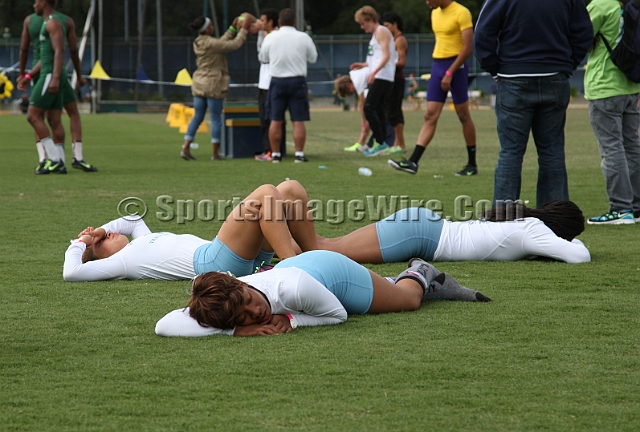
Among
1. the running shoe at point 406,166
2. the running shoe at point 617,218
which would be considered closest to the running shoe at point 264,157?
the running shoe at point 406,166

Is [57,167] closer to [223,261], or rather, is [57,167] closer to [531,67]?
[531,67]

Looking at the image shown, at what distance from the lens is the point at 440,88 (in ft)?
34.7

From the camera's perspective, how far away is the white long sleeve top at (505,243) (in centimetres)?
562

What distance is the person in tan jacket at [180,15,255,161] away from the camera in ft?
44.6

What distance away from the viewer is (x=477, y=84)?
5219 cm

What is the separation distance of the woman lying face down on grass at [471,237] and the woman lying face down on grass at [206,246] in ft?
1.93

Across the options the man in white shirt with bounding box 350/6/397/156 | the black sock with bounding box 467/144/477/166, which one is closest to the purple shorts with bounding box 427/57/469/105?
the black sock with bounding box 467/144/477/166

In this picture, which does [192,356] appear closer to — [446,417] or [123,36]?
[446,417]

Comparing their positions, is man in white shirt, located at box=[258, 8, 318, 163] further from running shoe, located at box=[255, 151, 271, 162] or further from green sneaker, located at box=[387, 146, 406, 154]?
green sneaker, located at box=[387, 146, 406, 154]

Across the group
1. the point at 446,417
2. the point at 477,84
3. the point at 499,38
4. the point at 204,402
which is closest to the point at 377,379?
the point at 446,417

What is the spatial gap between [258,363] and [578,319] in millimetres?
1634

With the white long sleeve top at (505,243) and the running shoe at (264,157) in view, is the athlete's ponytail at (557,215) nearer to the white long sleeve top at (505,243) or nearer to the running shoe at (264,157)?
the white long sleeve top at (505,243)

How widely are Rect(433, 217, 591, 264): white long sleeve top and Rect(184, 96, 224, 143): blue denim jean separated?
8543 mm

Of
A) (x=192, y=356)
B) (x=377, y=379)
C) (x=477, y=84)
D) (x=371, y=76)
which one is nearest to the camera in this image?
(x=377, y=379)
